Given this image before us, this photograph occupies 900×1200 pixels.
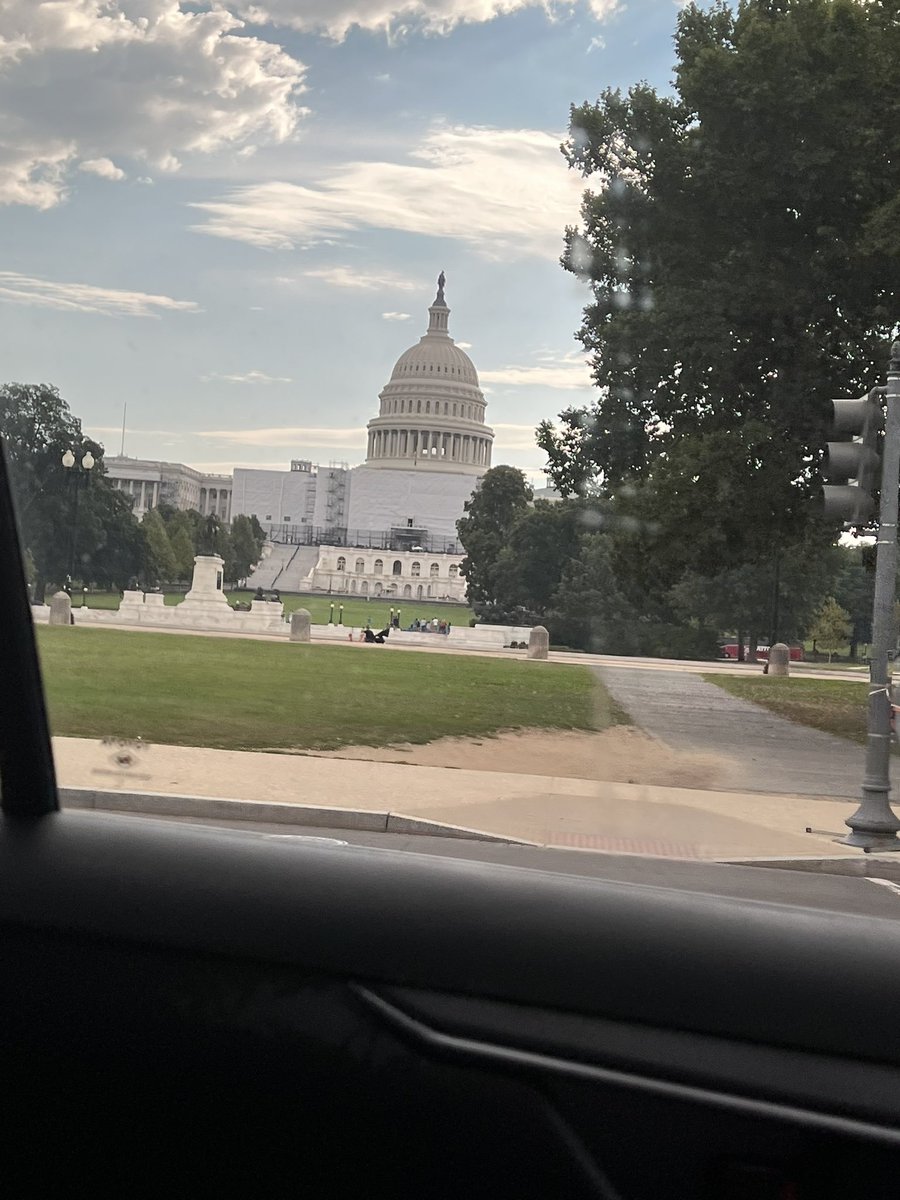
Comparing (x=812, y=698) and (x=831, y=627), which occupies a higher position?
(x=831, y=627)

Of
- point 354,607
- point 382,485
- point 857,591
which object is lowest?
point 354,607

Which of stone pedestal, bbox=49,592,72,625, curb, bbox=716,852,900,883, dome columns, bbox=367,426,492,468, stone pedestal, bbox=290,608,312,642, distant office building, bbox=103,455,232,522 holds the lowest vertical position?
curb, bbox=716,852,900,883

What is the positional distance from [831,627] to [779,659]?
1.08m

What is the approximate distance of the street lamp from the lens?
6.23 ft

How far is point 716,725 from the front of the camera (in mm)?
5090

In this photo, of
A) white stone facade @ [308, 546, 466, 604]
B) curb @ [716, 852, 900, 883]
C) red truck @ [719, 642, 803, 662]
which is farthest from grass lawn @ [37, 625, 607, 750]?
curb @ [716, 852, 900, 883]

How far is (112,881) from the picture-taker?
1.62 metres

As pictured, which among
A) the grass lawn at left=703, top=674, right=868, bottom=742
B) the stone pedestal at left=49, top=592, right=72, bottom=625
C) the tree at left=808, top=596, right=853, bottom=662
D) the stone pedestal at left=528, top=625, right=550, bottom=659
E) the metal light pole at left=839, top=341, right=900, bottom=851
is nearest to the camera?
the stone pedestal at left=49, top=592, right=72, bottom=625

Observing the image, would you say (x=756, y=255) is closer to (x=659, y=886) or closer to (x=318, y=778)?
(x=318, y=778)

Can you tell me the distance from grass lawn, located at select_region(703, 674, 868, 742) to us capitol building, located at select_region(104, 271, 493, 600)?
120 centimetres

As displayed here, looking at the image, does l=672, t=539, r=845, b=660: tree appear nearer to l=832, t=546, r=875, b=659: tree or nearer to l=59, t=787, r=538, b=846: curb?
l=832, t=546, r=875, b=659: tree

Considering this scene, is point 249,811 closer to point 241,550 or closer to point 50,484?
point 241,550

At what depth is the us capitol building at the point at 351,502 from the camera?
2.32 meters

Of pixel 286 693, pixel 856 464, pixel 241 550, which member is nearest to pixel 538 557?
pixel 286 693
